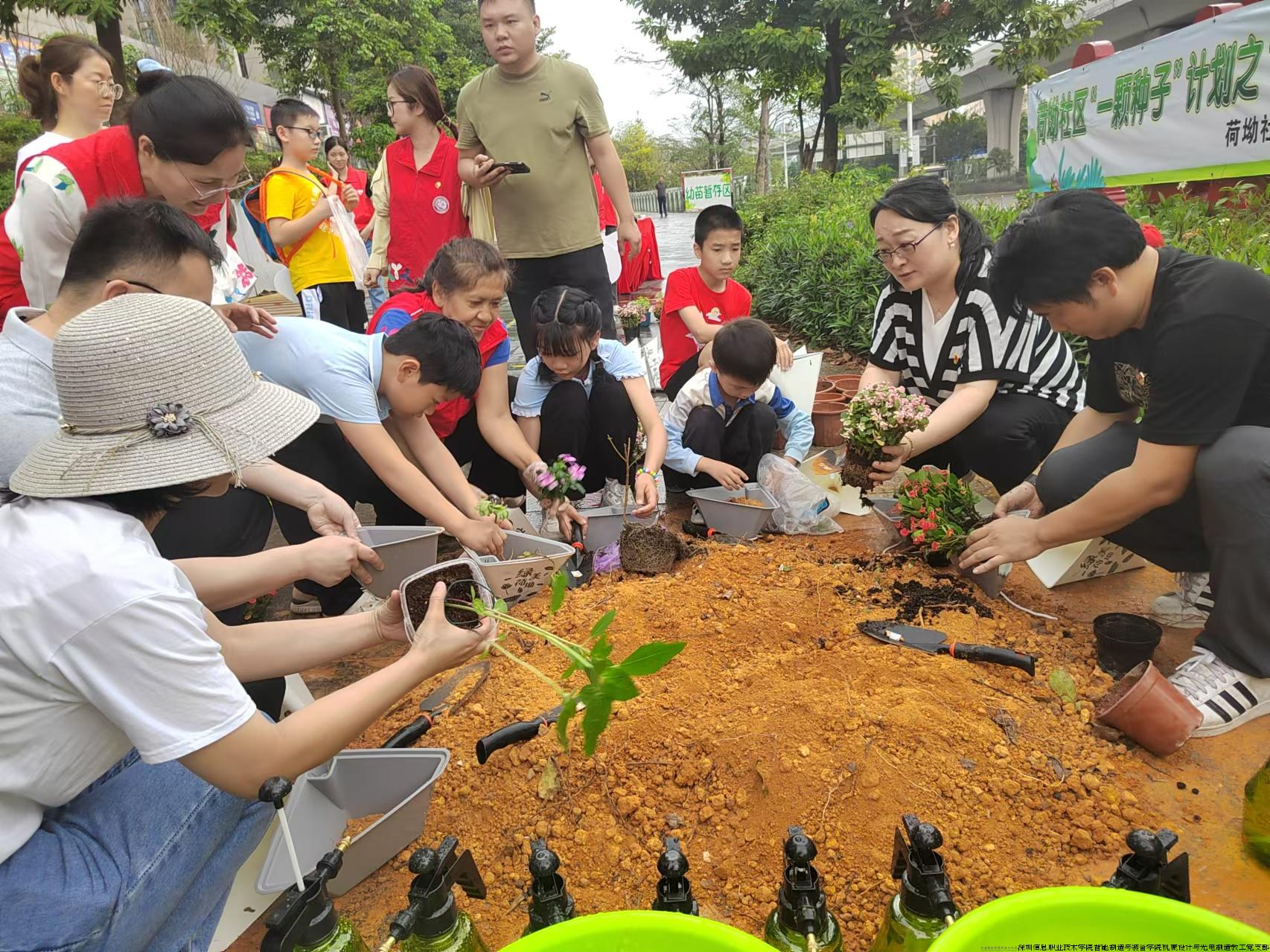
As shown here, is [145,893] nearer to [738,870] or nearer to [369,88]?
[738,870]

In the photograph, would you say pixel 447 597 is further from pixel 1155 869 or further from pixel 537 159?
pixel 537 159

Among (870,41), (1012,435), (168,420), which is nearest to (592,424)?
(1012,435)

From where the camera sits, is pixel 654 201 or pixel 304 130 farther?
pixel 654 201

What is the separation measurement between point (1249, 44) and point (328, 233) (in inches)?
266

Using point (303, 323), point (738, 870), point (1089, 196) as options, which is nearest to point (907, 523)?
point (1089, 196)

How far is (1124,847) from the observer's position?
1.67 meters

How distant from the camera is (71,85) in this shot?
2.84m

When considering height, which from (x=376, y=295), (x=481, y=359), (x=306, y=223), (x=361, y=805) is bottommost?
(x=361, y=805)

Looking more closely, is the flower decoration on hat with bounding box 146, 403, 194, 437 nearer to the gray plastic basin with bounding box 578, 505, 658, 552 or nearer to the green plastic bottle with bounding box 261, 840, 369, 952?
the green plastic bottle with bounding box 261, 840, 369, 952

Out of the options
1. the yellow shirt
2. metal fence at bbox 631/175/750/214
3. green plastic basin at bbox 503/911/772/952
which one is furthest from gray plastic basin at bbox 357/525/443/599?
metal fence at bbox 631/175/750/214

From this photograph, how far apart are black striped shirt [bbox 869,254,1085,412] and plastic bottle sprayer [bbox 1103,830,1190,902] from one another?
2.24 m

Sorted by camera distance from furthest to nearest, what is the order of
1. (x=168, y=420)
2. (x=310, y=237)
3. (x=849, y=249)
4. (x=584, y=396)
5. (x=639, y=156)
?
(x=639, y=156) < (x=849, y=249) < (x=310, y=237) < (x=584, y=396) < (x=168, y=420)

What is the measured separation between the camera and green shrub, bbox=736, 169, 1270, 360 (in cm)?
453

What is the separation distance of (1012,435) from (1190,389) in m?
1.09
